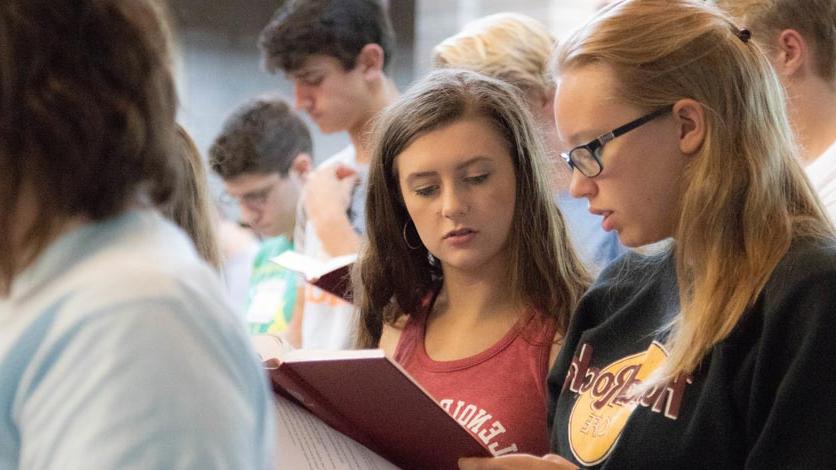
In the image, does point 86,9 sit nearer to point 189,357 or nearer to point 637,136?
point 189,357

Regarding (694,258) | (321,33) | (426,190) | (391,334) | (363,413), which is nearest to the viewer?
(694,258)

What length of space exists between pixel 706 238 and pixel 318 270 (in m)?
0.88

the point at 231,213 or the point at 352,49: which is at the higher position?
the point at 352,49

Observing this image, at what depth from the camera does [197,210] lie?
1938 millimetres

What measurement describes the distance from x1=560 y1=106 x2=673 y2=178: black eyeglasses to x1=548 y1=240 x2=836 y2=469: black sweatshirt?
0.21 meters

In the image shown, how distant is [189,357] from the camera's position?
808 millimetres

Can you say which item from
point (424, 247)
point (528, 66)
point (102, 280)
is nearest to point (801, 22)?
point (528, 66)

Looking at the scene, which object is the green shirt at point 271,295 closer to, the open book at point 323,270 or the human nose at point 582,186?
the open book at point 323,270

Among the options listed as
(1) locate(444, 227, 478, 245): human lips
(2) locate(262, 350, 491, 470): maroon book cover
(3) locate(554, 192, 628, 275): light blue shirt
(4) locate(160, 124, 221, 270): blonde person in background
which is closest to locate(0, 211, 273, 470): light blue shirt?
(2) locate(262, 350, 491, 470): maroon book cover

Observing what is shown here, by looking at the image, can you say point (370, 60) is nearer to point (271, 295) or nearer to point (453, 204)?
point (271, 295)

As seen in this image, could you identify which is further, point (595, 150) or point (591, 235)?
point (591, 235)

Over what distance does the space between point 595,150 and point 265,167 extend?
2.07 meters

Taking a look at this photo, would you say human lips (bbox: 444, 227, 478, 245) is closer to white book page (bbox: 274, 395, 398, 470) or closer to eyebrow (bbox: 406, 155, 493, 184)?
eyebrow (bbox: 406, 155, 493, 184)

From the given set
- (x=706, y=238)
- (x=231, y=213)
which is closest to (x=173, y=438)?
(x=706, y=238)
